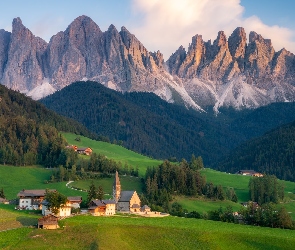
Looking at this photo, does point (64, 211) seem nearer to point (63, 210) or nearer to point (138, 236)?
point (63, 210)

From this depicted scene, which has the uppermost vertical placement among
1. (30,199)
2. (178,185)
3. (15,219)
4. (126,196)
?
(178,185)

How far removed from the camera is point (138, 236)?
3981 inches

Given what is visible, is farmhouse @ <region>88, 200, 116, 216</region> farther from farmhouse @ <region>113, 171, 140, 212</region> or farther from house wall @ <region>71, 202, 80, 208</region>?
farmhouse @ <region>113, 171, 140, 212</region>

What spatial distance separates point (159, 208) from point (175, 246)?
43599 mm

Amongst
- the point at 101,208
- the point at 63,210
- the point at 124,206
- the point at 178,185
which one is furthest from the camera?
the point at 178,185

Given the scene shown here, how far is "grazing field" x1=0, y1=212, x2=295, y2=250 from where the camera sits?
3716 inches

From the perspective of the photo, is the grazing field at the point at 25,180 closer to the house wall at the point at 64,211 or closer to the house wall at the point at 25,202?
the house wall at the point at 25,202

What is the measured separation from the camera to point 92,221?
107812mm

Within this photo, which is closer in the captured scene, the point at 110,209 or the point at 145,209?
the point at 110,209

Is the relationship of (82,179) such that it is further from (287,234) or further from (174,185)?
(287,234)

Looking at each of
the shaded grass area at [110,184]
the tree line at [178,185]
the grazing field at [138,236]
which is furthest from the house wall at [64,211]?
the tree line at [178,185]

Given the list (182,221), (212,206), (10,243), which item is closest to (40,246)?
(10,243)

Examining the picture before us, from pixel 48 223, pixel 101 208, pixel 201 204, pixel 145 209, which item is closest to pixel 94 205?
pixel 101 208

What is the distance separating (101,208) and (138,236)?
23593 millimetres
